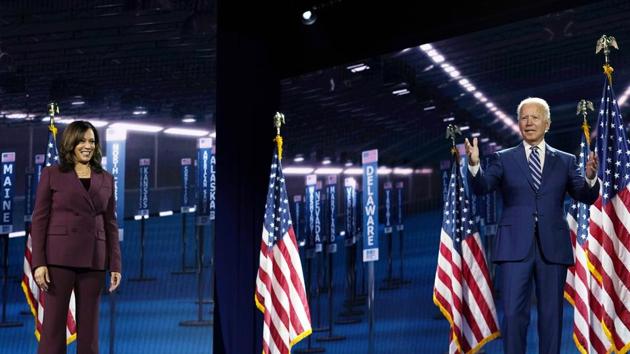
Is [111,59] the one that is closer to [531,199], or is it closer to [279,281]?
[279,281]

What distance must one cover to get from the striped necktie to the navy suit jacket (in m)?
0.02

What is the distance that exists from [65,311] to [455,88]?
2324 millimetres

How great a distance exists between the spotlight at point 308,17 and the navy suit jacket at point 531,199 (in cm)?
192

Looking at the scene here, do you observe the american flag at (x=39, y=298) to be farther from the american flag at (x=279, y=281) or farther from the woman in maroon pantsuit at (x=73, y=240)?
the woman in maroon pantsuit at (x=73, y=240)

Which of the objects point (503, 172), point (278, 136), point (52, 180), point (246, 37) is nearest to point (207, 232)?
point (278, 136)

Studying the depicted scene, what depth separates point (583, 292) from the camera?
3.59 metres

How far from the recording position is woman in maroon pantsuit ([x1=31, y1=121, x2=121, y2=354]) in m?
3.24

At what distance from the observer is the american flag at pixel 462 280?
3807 millimetres

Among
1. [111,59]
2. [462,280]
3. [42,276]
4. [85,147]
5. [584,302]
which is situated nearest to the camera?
[42,276]

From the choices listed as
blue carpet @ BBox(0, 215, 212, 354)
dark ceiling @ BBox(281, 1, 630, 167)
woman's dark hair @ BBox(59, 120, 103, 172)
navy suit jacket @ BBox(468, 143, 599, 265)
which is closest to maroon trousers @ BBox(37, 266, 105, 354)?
woman's dark hair @ BBox(59, 120, 103, 172)

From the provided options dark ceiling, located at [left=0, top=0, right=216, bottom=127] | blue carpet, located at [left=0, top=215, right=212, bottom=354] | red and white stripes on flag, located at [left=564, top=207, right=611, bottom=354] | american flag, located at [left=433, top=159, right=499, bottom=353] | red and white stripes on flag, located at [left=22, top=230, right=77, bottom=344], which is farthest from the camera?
dark ceiling, located at [left=0, top=0, right=216, bottom=127]

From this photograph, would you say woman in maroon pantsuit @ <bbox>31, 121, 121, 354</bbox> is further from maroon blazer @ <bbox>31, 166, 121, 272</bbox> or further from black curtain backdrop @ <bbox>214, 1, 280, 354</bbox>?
black curtain backdrop @ <bbox>214, 1, 280, 354</bbox>

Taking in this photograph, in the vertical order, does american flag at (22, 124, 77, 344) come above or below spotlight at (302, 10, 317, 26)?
below

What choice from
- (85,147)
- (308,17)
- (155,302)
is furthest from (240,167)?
(85,147)
